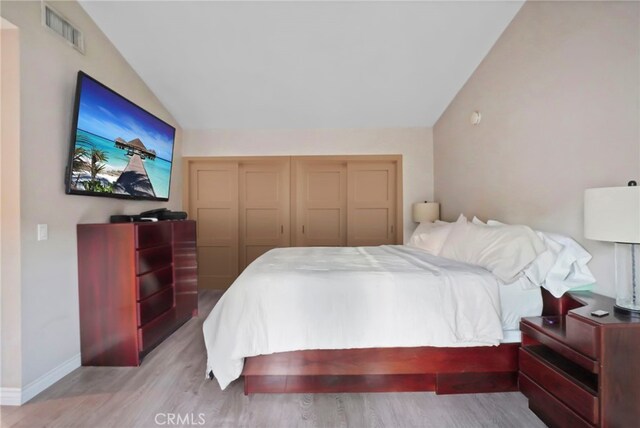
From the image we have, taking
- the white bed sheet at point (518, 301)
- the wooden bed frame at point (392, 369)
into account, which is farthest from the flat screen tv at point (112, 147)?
the white bed sheet at point (518, 301)

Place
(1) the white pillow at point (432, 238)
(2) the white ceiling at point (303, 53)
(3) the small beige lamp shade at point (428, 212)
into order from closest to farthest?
(2) the white ceiling at point (303, 53) → (1) the white pillow at point (432, 238) → (3) the small beige lamp shade at point (428, 212)

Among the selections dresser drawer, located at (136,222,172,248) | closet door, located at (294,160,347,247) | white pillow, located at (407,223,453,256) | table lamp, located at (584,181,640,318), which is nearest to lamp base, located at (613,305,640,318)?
table lamp, located at (584,181,640,318)

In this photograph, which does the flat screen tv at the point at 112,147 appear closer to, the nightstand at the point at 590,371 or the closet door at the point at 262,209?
the closet door at the point at 262,209

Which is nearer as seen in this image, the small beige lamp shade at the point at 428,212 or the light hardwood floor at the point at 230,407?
the light hardwood floor at the point at 230,407

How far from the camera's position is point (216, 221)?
155 inches

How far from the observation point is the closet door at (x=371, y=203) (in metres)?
3.94

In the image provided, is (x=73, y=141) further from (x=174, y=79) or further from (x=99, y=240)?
(x=174, y=79)

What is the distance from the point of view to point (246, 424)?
142 centimetres

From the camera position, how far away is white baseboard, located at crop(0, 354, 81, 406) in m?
1.59

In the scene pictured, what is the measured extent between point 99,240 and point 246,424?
5.62 feet

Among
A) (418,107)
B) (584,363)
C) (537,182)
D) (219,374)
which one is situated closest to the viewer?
(584,363)

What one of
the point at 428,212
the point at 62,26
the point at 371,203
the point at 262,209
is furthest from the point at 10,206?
the point at 428,212

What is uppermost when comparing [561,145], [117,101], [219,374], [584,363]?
[117,101]

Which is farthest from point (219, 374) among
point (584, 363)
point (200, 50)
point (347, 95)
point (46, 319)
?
point (347, 95)
